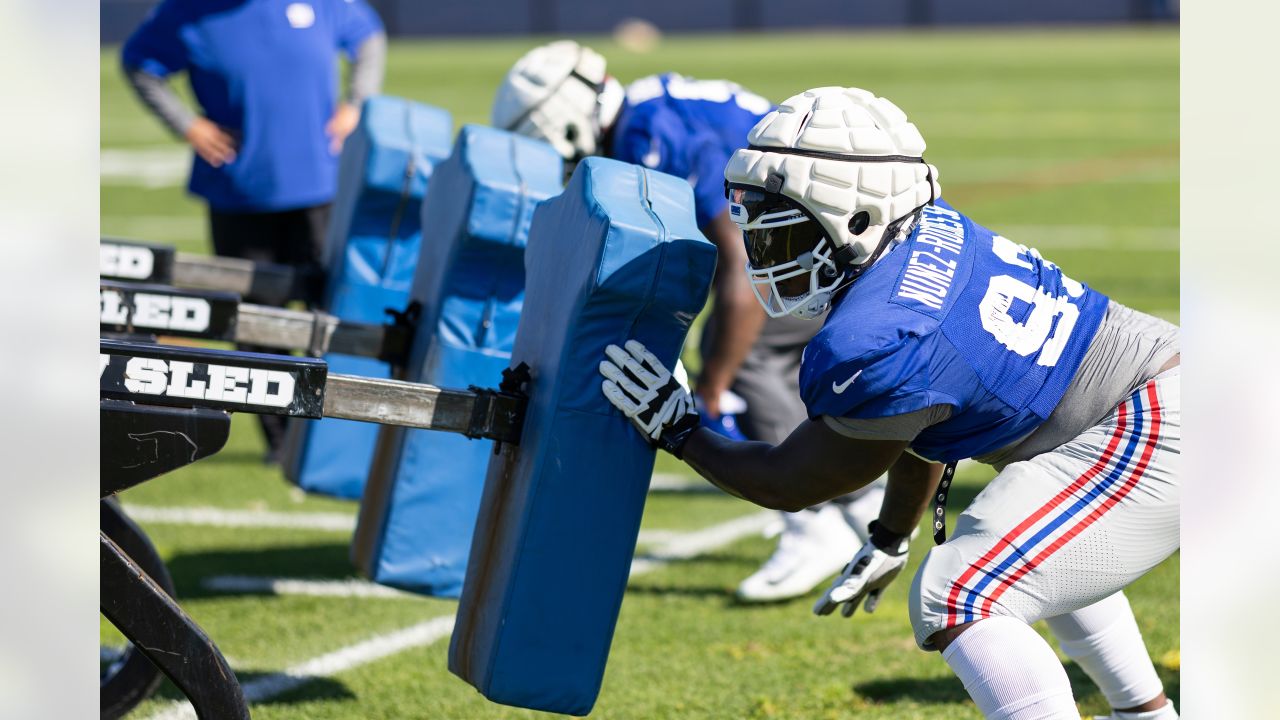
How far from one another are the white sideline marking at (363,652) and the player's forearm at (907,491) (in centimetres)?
144

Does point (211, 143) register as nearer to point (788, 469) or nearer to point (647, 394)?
point (647, 394)

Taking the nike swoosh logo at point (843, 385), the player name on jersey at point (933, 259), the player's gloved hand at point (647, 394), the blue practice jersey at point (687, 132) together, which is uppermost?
the player name on jersey at point (933, 259)

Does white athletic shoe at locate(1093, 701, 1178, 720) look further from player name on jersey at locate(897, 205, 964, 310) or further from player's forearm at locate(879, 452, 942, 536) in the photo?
player name on jersey at locate(897, 205, 964, 310)

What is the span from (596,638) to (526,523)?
25cm

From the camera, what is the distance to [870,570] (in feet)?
10.7

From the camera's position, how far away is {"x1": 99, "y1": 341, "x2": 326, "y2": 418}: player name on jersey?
2773 millimetres

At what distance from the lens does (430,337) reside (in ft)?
12.9

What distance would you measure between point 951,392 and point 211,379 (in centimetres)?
129

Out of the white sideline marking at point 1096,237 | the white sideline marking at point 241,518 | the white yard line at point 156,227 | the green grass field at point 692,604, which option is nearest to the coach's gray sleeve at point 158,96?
the green grass field at point 692,604

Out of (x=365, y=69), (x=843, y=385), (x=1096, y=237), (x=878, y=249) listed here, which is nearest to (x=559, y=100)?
(x=878, y=249)

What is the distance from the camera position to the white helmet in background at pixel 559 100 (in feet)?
14.6

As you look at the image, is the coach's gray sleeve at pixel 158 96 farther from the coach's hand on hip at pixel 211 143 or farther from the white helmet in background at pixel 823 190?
the white helmet in background at pixel 823 190
